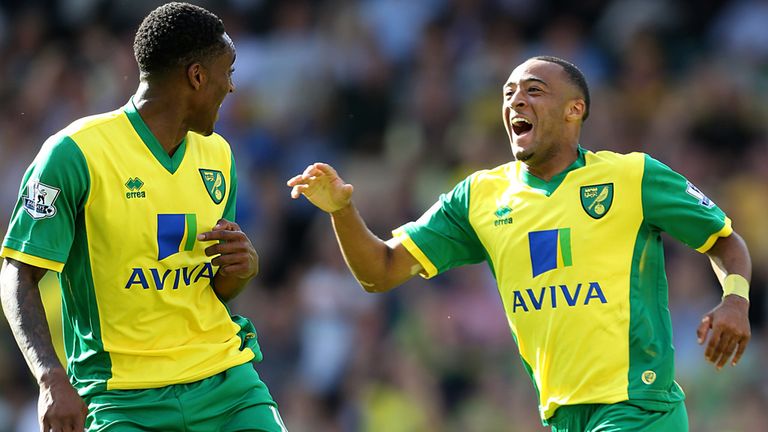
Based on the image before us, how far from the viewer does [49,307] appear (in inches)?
432

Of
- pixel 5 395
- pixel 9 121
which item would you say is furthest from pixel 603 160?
pixel 9 121

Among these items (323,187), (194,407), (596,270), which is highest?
(323,187)

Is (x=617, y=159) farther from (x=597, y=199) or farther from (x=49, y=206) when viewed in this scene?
(x=49, y=206)

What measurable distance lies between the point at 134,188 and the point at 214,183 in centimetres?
44

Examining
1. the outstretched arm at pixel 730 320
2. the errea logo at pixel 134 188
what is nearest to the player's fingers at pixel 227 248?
the errea logo at pixel 134 188

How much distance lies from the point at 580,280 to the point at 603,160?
64 centimetres

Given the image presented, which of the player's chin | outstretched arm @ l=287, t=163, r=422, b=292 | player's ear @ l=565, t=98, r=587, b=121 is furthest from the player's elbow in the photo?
player's ear @ l=565, t=98, r=587, b=121

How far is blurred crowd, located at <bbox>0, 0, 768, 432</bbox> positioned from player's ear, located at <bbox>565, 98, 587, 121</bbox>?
4.37 metres

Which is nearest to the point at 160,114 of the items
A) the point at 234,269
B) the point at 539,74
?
the point at 234,269

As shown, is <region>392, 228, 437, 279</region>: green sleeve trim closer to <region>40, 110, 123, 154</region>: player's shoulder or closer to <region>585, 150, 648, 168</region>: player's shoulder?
<region>585, 150, 648, 168</region>: player's shoulder

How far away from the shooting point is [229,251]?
18.6ft

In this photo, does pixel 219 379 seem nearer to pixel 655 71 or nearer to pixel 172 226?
pixel 172 226

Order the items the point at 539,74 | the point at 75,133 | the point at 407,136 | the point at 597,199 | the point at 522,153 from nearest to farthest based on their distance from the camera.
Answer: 1. the point at 75,133
2. the point at 597,199
3. the point at 522,153
4. the point at 539,74
5. the point at 407,136

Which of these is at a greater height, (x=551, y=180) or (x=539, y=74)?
(x=539, y=74)
